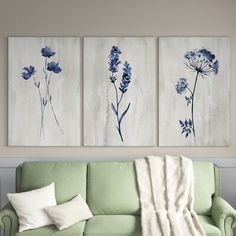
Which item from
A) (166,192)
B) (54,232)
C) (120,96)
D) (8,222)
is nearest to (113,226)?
(54,232)

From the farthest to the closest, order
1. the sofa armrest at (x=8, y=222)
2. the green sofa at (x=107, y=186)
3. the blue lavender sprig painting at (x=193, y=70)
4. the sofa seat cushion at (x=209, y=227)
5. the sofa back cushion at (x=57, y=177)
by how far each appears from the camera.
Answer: the blue lavender sprig painting at (x=193, y=70)
the sofa back cushion at (x=57, y=177)
the green sofa at (x=107, y=186)
the sofa armrest at (x=8, y=222)
the sofa seat cushion at (x=209, y=227)

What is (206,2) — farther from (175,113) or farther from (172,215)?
(172,215)

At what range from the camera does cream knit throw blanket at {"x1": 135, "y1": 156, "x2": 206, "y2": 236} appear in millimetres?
3741

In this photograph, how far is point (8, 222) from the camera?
12.2 feet

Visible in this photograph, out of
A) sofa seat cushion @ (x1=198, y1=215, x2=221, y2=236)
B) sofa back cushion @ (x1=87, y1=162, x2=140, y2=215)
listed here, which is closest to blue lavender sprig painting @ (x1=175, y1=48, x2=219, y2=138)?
sofa back cushion @ (x1=87, y1=162, x2=140, y2=215)

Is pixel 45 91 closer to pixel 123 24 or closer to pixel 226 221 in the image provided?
pixel 123 24

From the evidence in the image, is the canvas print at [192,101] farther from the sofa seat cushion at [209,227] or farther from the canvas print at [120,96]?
the sofa seat cushion at [209,227]

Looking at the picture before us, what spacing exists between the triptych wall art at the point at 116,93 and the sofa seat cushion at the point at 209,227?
2.96ft

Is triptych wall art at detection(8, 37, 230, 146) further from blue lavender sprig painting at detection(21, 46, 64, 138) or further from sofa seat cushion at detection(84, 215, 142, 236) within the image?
A: sofa seat cushion at detection(84, 215, 142, 236)

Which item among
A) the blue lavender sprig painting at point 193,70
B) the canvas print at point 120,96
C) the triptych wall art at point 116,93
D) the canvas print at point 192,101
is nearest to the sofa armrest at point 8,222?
the triptych wall art at point 116,93

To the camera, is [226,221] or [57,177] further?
[57,177]

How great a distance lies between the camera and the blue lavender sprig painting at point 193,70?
4469 millimetres

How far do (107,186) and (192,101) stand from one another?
1.25 metres

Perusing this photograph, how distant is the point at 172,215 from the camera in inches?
150
